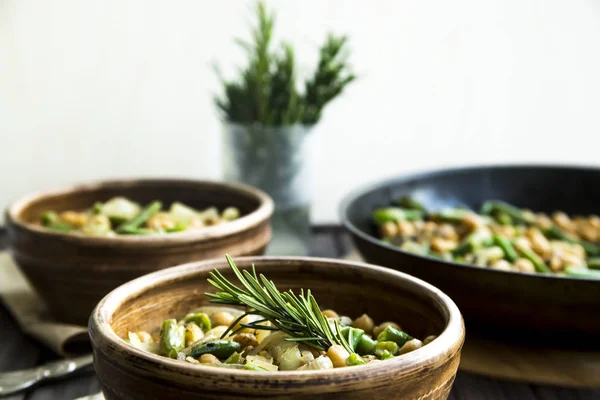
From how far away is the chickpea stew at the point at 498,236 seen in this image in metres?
1.41

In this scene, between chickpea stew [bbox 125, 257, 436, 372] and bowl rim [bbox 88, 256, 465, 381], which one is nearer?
bowl rim [bbox 88, 256, 465, 381]

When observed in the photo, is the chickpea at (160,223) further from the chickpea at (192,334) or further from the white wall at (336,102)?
the white wall at (336,102)

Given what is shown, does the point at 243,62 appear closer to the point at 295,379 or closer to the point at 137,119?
the point at 137,119

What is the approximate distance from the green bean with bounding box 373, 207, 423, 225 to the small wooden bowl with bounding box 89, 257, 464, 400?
2.06 feet

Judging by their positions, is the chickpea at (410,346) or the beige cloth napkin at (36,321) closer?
the chickpea at (410,346)

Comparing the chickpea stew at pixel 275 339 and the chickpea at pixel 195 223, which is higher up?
the chickpea stew at pixel 275 339

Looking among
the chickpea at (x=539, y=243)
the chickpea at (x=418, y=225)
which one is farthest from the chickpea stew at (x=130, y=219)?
the chickpea at (x=539, y=243)

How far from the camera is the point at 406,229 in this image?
157 centimetres

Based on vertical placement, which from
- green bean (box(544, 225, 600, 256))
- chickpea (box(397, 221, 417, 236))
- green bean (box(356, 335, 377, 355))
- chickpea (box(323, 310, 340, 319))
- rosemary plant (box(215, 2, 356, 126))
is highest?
rosemary plant (box(215, 2, 356, 126))

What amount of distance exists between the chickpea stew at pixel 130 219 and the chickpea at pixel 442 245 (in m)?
0.39

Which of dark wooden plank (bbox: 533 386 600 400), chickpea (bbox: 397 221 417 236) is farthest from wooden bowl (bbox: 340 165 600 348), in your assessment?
chickpea (bbox: 397 221 417 236)

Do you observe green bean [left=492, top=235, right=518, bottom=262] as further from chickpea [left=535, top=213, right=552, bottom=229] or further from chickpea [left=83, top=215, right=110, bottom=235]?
chickpea [left=83, top=215, right=110, bottom=235]

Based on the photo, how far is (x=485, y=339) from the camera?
1234 millimetres

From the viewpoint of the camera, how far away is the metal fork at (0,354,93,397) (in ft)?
3.70
